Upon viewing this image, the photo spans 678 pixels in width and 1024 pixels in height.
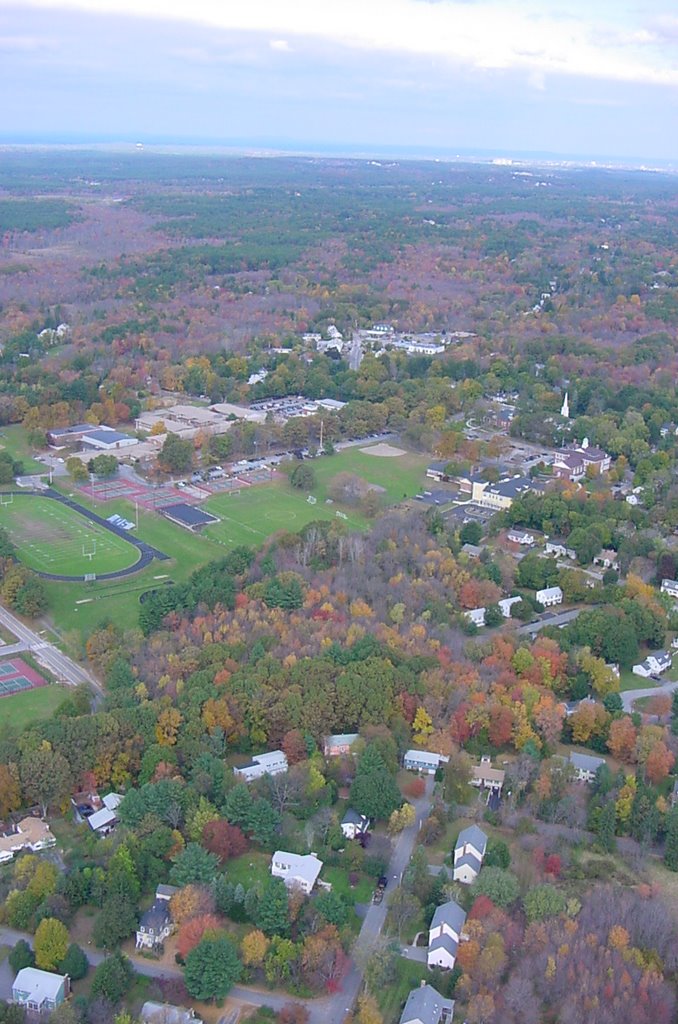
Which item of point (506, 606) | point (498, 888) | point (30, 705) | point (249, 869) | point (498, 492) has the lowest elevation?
point (249, 869)

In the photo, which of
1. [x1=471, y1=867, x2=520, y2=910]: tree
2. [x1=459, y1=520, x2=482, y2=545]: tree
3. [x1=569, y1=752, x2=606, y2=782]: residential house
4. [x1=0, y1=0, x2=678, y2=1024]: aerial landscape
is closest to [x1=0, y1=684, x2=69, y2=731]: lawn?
[x1=0, y1=0, x2=678, y2=1024]: aerial landscape

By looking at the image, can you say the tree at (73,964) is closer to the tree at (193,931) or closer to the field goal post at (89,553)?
the tree at (193,931)

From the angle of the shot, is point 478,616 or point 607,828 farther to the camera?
point 478,616

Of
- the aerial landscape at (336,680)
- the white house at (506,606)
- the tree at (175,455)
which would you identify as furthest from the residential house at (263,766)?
the tree at (175,455)

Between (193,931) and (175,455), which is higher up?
(175,455)

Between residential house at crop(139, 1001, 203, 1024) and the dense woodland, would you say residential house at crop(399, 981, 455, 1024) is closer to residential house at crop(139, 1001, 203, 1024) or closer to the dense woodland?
the dense woodland

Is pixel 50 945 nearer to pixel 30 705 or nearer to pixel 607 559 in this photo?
pixel 30 705

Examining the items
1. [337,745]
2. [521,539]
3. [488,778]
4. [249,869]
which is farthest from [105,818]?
[521,539]

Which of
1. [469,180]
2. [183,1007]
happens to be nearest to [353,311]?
[183,1007]
